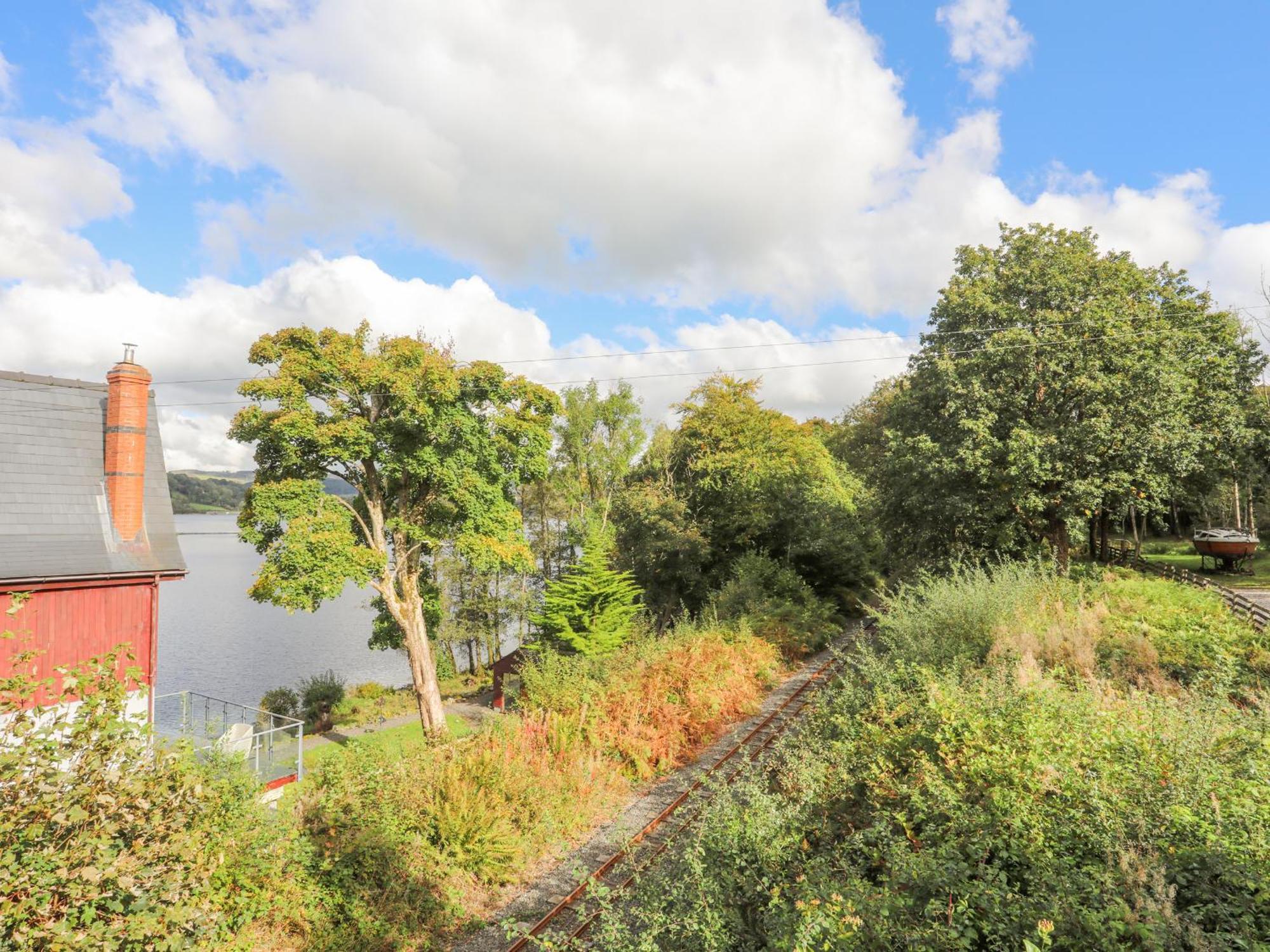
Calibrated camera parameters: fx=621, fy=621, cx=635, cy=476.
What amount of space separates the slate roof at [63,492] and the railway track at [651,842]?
36.2ft

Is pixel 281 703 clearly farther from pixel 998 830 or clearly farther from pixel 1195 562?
pixel 1195 562

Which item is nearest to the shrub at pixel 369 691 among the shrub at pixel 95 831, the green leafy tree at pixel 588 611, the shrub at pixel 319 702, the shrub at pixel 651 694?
the shrub at pixel 319 702

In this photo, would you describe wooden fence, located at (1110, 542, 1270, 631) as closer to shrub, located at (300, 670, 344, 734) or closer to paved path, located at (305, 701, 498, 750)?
paved path, located at (305, 701, 498, 750)

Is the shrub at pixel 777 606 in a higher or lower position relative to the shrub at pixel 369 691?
higher

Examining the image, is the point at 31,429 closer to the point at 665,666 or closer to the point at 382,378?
the point at 382,378

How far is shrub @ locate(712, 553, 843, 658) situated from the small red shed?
15.7 m

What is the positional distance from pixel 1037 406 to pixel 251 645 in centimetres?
4230

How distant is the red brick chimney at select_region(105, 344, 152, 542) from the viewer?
13.2 meters

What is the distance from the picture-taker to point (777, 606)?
22.7 metres

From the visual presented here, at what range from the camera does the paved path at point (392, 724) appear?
21328 millimetres

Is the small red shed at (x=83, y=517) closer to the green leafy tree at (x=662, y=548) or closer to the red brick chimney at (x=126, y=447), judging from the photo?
the red brick chimney at (x=126, y=447)

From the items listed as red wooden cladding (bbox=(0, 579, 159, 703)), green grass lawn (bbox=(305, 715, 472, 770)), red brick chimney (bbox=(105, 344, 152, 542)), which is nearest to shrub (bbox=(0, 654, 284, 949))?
green grass lawn (bbox=(305, 715, 472, 770))

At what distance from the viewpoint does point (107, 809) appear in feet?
13.8

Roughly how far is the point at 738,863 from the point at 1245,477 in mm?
34179
